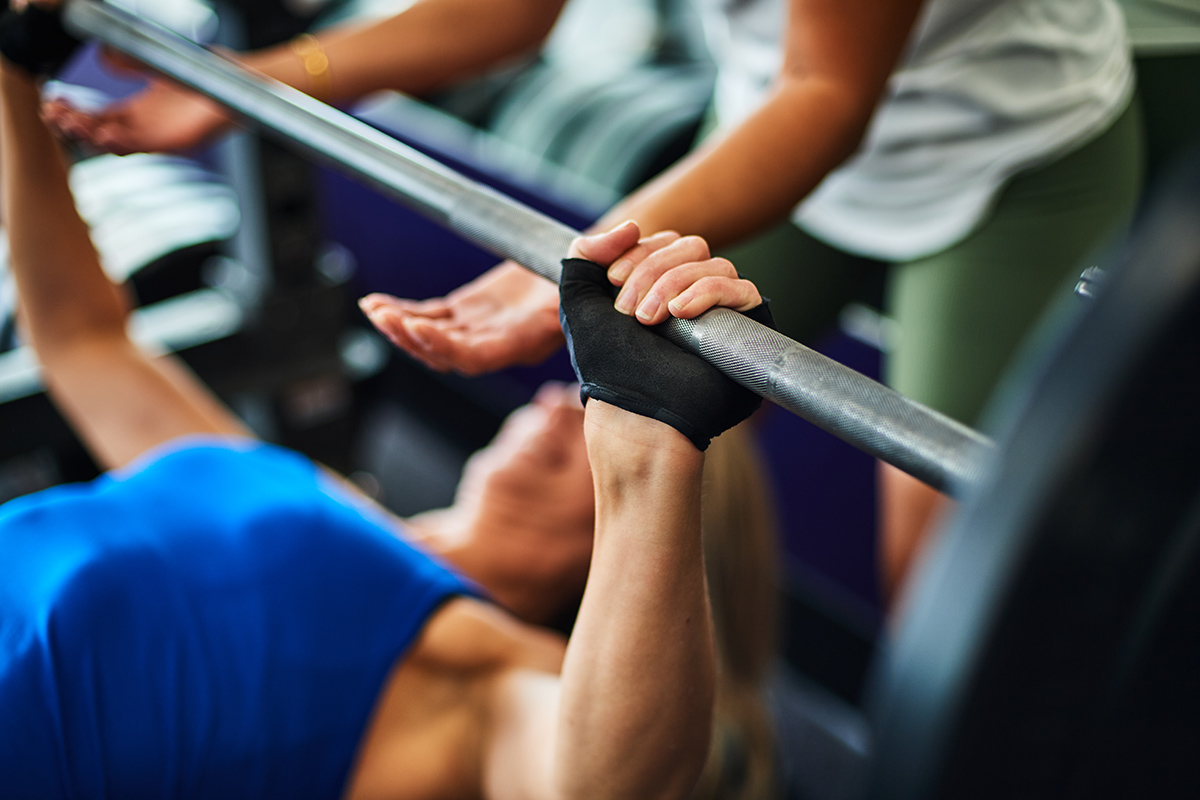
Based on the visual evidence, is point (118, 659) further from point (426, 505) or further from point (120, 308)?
point (426, 505)

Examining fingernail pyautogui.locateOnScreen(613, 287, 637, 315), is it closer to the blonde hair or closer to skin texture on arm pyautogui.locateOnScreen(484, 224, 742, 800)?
skin texture on arm pyautogui.locateOnScreen(484, 224, 742, 800)

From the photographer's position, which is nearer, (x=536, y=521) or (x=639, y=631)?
(x=639, y=631)

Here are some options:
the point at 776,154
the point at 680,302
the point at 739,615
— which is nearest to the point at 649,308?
the point at 680,302

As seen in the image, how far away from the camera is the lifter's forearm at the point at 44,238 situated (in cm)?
121

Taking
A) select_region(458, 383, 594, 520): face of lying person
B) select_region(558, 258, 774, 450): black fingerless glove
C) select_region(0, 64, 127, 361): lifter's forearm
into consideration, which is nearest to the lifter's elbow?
select_region(0, 64, 127, 361): lifter's forearm

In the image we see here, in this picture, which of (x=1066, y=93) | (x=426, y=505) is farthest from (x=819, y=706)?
(x=1066, y=93)

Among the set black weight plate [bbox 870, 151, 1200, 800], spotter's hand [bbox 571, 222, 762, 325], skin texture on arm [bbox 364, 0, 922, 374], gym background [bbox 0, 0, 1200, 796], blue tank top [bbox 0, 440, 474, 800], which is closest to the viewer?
black weight plate [bbox 870, 151, 1200, 800]

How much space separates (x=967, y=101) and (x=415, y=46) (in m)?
0.59

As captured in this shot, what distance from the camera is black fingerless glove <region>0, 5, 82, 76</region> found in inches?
44.8

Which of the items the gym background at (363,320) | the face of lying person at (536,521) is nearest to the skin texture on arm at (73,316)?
the gym background at (363,320)

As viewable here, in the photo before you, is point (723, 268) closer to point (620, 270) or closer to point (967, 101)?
point (620, 270)

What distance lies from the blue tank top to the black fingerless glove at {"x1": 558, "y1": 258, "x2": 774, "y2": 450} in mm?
568

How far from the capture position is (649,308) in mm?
640

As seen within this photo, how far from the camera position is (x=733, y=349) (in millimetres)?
604
